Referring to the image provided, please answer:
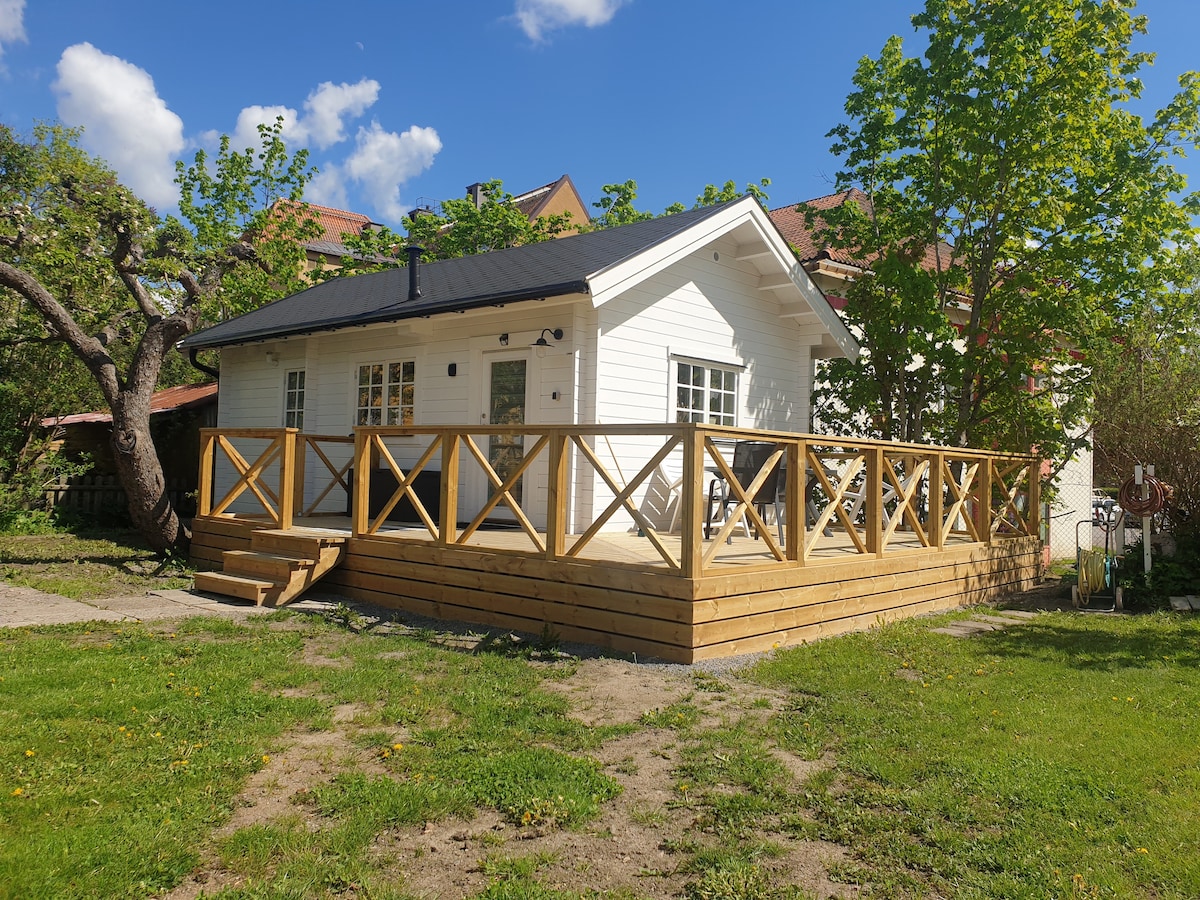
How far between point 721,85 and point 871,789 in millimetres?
14409

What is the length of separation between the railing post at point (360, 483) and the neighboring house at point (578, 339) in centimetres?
185

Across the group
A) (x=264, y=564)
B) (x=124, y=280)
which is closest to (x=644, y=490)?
(x=264, y=564)

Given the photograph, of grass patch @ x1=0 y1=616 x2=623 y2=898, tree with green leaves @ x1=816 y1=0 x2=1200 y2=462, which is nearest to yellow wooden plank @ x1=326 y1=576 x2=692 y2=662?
grass patch @ x1=0 y1=616 x2=623 y2=898

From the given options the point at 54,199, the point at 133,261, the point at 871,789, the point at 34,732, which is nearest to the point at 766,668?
the point at 871,789

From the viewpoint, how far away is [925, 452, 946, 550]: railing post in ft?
28.2

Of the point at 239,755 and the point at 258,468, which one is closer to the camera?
the point at 239,755

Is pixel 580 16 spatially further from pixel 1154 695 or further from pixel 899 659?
pixel 1154 695

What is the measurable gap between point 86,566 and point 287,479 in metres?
3.03

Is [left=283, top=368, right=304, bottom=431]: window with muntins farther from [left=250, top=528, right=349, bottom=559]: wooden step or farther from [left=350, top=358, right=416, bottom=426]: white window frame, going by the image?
[left=250, top=528, right=349, bottom=559]: wooden step

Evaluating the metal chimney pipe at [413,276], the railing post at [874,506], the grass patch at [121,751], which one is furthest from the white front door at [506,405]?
the grass patch at [121,751]

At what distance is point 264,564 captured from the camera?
8.20 metres

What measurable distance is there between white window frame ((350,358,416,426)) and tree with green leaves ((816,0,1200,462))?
6145mm

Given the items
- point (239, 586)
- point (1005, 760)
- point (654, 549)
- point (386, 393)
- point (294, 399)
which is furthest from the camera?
point (294, 399)

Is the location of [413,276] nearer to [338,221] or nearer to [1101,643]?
[1101,643]
